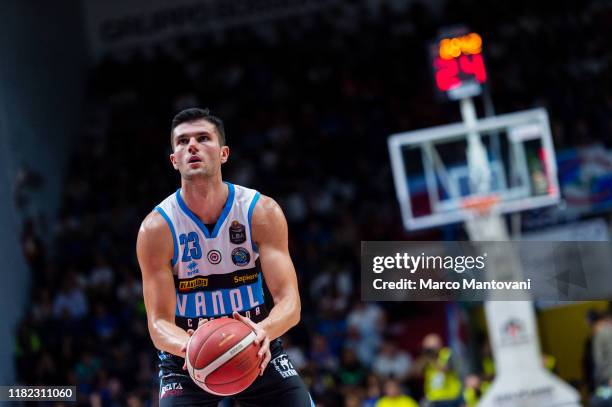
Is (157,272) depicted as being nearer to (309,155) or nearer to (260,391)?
(260,391)

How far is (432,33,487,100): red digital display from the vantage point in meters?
13.2

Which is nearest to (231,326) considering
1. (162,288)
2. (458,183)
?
(162,288)

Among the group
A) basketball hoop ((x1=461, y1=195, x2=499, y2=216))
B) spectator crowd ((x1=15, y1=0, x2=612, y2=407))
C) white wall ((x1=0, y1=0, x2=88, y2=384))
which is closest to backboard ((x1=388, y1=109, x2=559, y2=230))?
basketball hoop ((x1=461, y1=195, x2=499, y2=216))

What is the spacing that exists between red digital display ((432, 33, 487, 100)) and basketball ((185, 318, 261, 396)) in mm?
8473

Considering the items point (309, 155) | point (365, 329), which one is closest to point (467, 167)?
point (365, 329)

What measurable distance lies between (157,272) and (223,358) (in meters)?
0.85

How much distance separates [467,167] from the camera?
47.6ft

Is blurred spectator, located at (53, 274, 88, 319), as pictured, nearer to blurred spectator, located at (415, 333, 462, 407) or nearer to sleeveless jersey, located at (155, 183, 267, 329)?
blurred spectator, located at (415, 333, 462, 407)

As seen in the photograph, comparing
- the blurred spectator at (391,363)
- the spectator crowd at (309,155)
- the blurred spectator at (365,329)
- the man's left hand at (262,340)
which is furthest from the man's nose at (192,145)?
the blurred spectator at (365,329)

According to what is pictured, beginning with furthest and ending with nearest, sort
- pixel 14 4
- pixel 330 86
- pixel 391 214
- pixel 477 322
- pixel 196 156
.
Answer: pixel 330 86 → pixel 14 4 → pixel 391 214 → pixel 477 322 → pixel 196 156

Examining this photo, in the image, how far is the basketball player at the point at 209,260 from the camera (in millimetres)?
5852

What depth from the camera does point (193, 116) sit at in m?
5.97

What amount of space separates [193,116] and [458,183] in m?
9.08

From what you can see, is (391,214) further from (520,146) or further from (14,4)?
(14,4)
